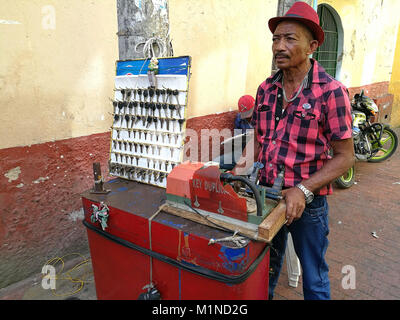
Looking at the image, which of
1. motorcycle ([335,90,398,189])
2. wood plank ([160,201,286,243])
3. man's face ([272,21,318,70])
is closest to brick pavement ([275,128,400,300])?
motorcycle ([335,90,398,189])

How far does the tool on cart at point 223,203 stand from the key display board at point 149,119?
0.36 meters

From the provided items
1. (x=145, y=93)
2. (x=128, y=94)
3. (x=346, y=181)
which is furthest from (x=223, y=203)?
(x=346, y=181)

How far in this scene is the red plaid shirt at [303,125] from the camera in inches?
63.5

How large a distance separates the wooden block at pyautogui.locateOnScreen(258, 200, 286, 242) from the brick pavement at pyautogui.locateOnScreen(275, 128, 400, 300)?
4.49ft

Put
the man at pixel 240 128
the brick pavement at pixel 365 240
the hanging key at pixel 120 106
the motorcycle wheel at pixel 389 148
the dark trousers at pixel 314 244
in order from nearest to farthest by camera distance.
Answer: the dark trousers at pixel 314 244 < the hanging key at pixel 120 106 < the brick pavement at pixel 365 240 < the man at pixel 240 128 < the motorcycle wheel at pixel 389 148

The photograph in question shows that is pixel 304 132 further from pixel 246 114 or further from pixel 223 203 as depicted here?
pixel 246 114

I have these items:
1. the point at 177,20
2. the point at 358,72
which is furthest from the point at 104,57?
the point at 358,72

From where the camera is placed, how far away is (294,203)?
1538mm

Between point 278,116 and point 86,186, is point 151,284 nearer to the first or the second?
point 278,116

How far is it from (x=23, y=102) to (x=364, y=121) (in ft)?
18.1

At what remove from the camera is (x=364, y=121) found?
220 inches

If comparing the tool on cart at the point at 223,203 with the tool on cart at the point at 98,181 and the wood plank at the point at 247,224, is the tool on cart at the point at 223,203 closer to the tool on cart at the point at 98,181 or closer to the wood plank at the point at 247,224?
the wood plank at the point at 247,224

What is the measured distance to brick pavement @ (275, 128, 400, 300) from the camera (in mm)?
2590

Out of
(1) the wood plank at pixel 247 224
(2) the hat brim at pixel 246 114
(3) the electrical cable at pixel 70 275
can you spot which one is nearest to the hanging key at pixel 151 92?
(1) the wood plank at pixel 247 224
